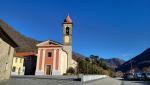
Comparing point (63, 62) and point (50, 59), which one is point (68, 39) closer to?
point (63, 62)

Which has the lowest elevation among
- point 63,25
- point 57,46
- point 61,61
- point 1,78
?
point 1,78

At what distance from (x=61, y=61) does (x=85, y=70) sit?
8.09 meters

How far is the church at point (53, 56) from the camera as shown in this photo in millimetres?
50469

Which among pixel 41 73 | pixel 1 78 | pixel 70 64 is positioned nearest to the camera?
pixel 1 78

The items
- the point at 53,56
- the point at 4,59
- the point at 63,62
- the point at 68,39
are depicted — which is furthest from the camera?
the point at 68,39

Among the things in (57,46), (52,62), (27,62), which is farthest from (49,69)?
(27,62)

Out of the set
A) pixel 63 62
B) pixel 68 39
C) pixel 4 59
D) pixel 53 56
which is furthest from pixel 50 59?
pixel 4 59

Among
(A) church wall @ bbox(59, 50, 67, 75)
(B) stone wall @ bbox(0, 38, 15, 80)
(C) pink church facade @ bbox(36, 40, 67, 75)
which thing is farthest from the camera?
(A) church wall @ bbox(59, 50, 67, 75)

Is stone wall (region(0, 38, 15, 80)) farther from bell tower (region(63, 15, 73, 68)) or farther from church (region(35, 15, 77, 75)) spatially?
Result: bell tower (region(63, 15, 73, 68))

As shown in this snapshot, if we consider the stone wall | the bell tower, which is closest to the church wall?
the bell tower

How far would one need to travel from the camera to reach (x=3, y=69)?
2433 cm

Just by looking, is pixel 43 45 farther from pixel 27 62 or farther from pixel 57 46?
pixel 27 62

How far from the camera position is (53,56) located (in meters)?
51.1

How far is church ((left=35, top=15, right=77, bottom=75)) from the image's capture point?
166 feet
